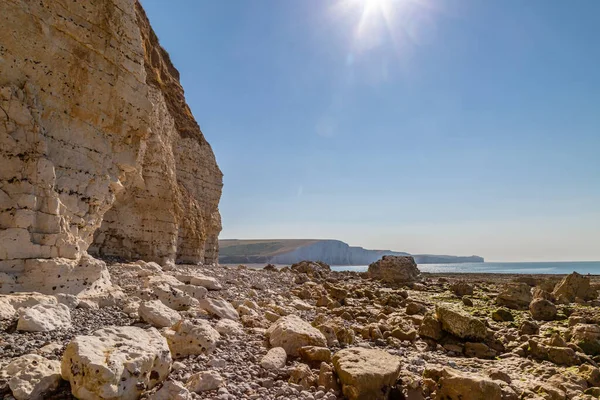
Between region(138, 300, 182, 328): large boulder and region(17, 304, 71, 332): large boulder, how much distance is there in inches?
45.3

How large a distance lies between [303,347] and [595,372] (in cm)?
590

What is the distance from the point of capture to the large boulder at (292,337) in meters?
5.90

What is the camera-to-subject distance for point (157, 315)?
239 inches

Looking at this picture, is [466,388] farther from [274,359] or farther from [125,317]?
[125,317]

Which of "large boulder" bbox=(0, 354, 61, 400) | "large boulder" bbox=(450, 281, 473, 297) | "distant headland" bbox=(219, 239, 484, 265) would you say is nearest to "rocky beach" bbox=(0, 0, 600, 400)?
"large boulder" bbox=(0, 354, 61, 400)

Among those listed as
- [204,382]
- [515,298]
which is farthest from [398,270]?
[204,382]

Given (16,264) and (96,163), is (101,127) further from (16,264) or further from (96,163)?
(16,264)

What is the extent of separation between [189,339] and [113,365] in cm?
172

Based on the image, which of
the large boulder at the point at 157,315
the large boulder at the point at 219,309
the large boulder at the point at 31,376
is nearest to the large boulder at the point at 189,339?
the large boulder at the point at 157,315

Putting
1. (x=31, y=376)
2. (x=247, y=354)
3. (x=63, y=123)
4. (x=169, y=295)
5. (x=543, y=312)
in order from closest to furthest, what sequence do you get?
1. (x=31, y=376)
2. (x=247, y=354)
3. (x=169, y=295)
4. (x=63, y=123)
5. (x=543, y=312)

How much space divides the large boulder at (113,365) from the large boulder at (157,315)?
1760mm

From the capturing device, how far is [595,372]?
6.63 metres

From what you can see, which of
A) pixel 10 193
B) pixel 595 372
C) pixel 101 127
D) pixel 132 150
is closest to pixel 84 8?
pixel 101 127

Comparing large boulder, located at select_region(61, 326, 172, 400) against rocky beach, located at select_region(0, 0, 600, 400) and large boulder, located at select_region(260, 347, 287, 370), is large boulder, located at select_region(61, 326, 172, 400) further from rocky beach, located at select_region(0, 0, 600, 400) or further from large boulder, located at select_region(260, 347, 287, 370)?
large boulder, located at select_region(260, 347, 287, 370)
